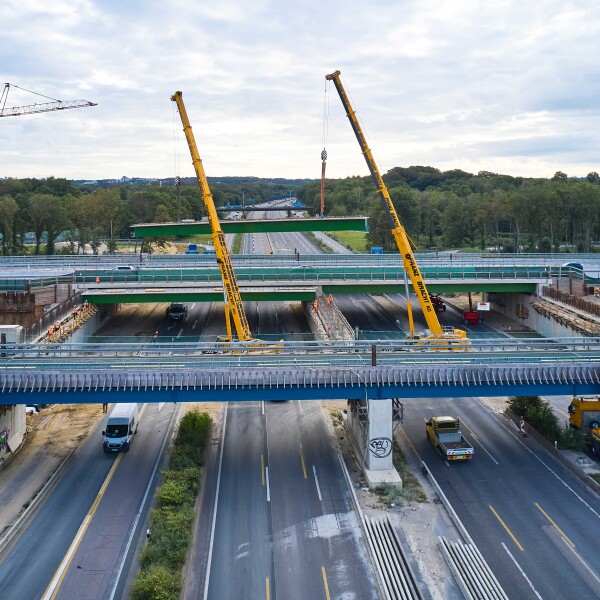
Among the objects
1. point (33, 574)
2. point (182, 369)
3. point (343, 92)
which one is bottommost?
point (33, 574)

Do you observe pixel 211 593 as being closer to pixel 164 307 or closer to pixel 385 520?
pixel 385 520

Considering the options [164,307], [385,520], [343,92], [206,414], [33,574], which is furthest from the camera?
[164,307]

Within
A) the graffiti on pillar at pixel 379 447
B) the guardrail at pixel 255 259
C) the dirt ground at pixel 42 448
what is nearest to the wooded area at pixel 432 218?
the guardrail at pixel 255 259

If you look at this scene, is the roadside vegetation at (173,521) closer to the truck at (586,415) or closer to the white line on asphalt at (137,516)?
the white line on asphalt at (137,516)

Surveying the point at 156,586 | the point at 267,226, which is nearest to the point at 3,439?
the point at 156,586

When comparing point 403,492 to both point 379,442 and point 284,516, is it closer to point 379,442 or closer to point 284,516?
point 379,442

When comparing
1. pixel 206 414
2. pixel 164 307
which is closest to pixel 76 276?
pixel 164 307
